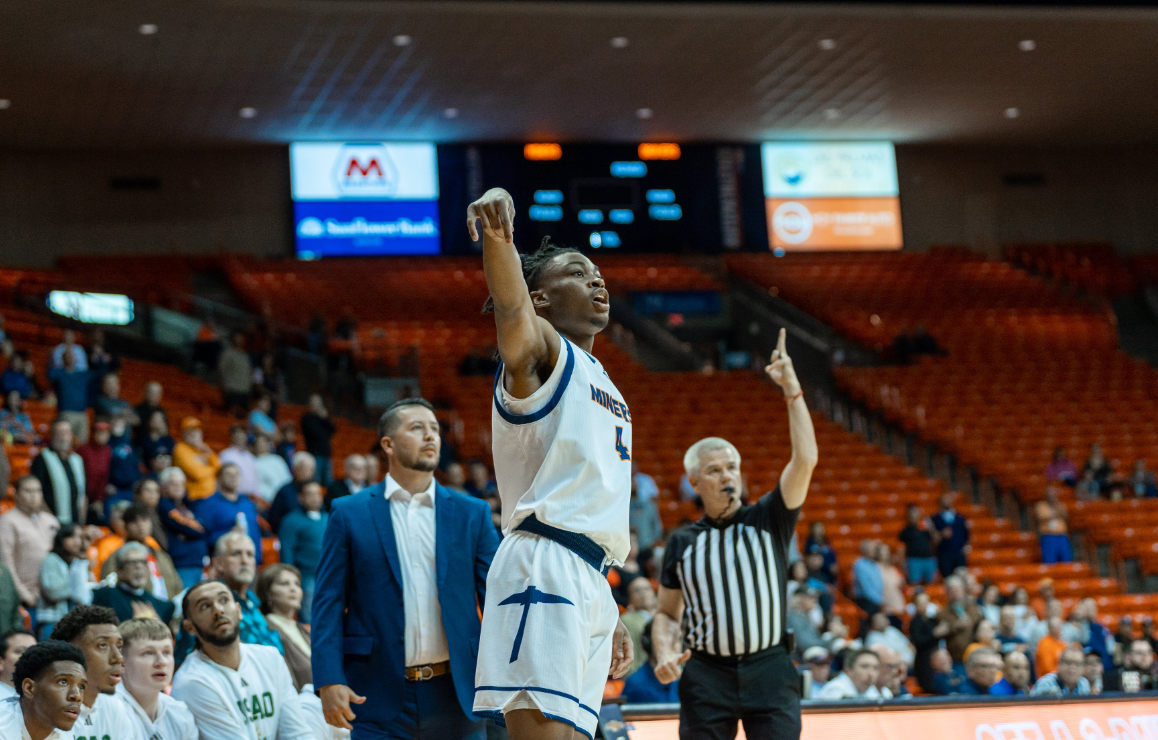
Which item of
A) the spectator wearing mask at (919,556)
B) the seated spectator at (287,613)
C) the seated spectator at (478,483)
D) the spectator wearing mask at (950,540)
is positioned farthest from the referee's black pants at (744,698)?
the spectator wearing mask at (950,540)

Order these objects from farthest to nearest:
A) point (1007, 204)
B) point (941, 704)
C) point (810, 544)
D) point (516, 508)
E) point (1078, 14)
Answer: point (1007, 204) < point (1078, 14) < point (810, 544) < point (941, 704) < point (516, 508)

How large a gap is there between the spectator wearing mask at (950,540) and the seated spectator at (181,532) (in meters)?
8.54

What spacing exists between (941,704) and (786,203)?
18.8 meters

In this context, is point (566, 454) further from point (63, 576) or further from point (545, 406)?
point (63, 576)

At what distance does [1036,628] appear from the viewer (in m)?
12.6

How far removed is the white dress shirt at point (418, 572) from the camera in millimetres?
4449

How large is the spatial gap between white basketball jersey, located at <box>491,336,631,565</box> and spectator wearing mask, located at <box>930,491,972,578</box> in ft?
39.7

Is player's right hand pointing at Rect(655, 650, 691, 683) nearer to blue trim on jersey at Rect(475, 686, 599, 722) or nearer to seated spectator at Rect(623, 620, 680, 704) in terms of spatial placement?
blue trim on jersey at Rect(475, 686, 599, 722)

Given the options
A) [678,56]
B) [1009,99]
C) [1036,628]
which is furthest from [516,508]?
[1009,99]

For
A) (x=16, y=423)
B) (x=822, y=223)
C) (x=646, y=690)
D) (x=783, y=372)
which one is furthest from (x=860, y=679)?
(x=822, y=223)

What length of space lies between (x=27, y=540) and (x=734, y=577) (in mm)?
5368

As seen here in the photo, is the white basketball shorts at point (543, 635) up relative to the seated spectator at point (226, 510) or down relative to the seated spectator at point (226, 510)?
down

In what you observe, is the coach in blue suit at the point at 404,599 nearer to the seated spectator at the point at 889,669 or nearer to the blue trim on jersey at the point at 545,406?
Result: the blue trim on jersey at the point at 545,406

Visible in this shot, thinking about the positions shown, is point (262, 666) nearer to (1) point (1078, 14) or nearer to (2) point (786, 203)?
(1) point (1078, 14)
